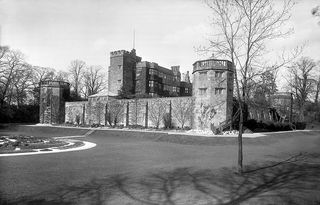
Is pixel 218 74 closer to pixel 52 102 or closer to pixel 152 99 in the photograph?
pixel 152 99

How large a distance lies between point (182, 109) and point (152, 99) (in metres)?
5.14

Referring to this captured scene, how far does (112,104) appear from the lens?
38.8m

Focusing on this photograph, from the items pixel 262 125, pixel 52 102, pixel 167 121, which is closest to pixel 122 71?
pixel 52 102

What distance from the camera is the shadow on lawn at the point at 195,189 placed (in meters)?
6.25

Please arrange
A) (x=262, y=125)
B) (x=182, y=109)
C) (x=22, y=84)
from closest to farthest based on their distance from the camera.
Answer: (x=182, y=109) → (x=262, y=125) → (x=22, y=84)

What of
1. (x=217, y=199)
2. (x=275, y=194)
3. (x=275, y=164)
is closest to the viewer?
(x=217, y=199)

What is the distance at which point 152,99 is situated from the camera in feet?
113

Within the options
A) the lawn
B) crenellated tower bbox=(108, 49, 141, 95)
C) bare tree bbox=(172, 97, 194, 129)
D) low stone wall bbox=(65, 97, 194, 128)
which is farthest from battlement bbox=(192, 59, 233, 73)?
crenellated tower bbox=(108, 49, 141, 95)

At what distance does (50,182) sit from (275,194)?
20.2 feet

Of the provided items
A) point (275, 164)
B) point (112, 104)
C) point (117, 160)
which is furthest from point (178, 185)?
point (112, 104)

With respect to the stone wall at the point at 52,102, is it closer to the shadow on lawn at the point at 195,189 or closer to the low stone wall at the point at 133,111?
the low stone wall at the point at 133,111

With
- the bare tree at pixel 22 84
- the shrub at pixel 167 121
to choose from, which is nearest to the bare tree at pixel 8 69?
the bare tree at pixel 22 84

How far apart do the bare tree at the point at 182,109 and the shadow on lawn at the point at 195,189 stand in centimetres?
2064

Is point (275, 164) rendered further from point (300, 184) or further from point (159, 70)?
point (159, 70)
